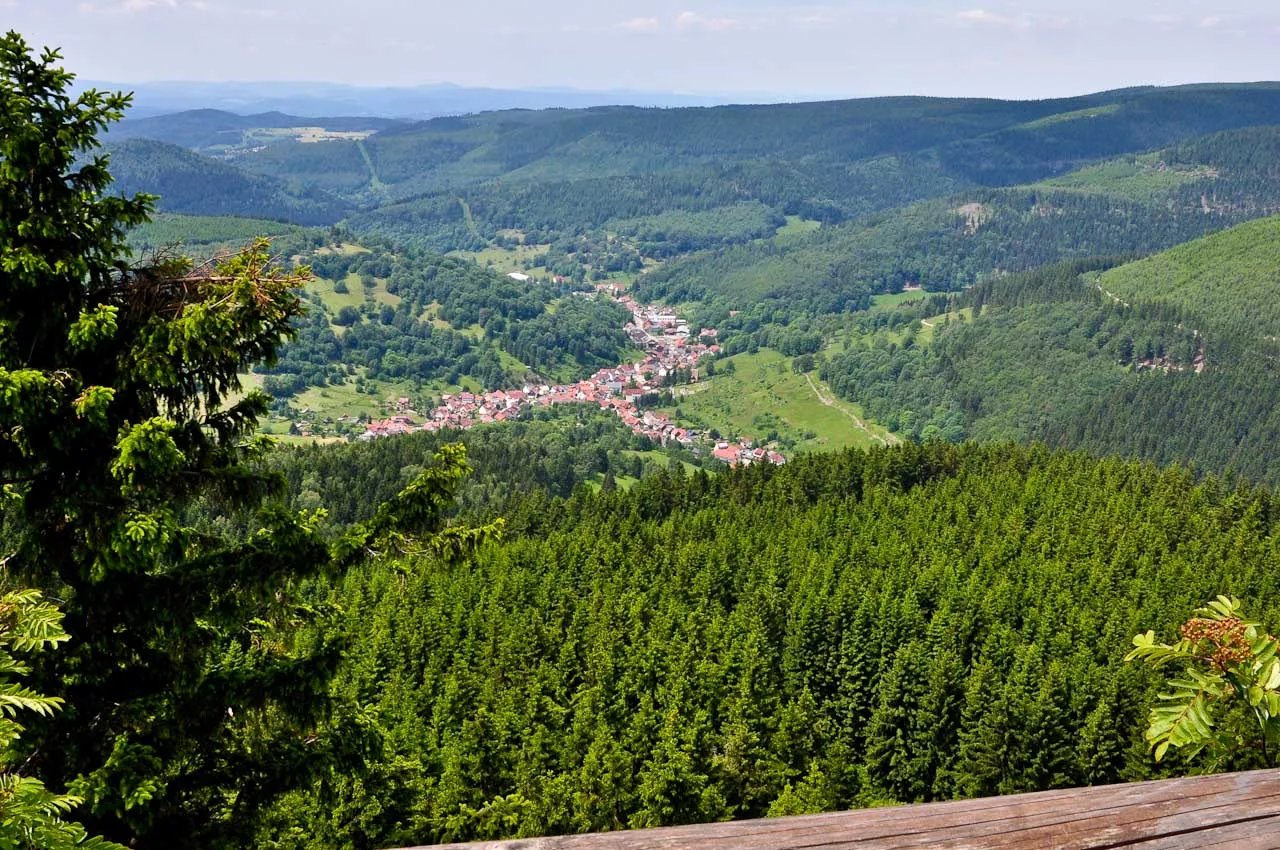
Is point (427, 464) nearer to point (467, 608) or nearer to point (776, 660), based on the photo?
point (467, 608)

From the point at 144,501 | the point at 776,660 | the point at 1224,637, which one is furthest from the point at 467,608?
the point at 1224,637

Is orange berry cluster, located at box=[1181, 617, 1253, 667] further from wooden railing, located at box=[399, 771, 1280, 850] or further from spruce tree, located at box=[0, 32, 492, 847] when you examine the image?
spruce tree, located at box=[0, 32, 492, 847]

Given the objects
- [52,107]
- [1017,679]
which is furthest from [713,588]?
[52,107]

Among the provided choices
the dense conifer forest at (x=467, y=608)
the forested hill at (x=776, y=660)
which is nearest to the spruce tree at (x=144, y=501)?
the dense conifer forest at (x=467, y=608)

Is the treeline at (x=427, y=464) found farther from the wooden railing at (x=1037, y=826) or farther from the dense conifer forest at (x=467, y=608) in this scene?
the wooden railing at (x=1037, y=826)

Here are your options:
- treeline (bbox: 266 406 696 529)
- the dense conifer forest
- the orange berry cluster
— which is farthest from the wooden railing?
treeline (bbox: 266 406 696 529)

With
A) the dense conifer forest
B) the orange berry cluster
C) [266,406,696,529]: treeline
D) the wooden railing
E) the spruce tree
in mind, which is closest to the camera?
the wooden railing

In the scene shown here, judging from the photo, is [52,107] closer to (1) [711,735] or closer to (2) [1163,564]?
(1) [711,735]
